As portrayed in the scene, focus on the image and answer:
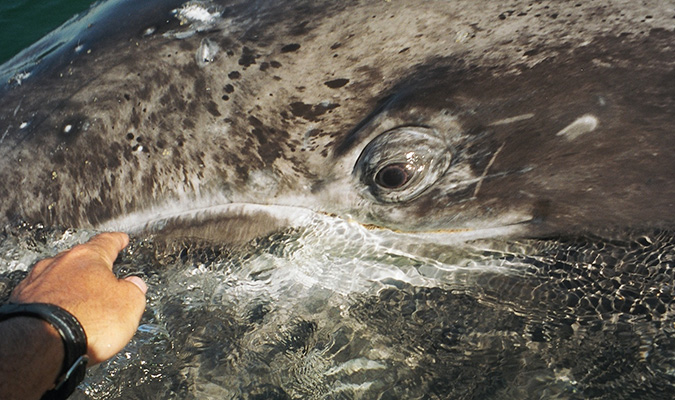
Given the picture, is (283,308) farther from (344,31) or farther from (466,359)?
(344,31)

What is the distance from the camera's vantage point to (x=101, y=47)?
4.72m

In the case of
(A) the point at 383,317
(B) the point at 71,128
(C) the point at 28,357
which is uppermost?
(B) the point at 71,128

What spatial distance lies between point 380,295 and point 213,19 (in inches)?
91.0

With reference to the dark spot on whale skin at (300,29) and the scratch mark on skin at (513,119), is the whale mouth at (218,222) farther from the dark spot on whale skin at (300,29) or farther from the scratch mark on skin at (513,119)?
the scratch mark on skin at (513,119)

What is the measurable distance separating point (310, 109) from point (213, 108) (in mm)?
678

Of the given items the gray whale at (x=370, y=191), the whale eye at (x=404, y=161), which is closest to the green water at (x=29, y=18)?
the gray whale at (x=370, y=191)

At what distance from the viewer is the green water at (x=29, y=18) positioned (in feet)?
34.1

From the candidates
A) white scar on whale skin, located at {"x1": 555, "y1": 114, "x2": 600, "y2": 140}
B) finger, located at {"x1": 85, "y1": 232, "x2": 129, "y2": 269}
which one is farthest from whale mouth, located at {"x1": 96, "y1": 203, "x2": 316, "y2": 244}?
white scar on whale skin, located at {"x1": 555, "y1": 114, "x2": 600, "y2": 140}

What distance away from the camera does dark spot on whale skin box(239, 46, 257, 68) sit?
430 centimetres

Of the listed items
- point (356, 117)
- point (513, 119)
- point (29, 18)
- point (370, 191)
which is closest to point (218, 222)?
point (370, 191)

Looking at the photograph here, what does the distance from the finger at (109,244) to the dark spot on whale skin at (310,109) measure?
4.71 feet

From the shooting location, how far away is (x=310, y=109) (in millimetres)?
4125

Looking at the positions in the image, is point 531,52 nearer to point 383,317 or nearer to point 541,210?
point 541,210

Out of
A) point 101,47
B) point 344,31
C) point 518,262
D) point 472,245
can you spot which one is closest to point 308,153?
point 344,31
